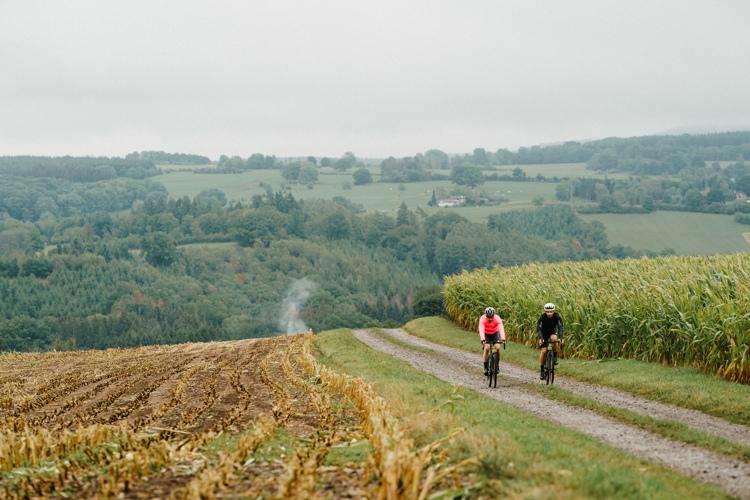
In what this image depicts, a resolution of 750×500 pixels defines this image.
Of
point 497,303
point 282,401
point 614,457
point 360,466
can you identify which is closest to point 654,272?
point 497,303

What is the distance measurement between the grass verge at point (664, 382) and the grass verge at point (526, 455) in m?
4.88

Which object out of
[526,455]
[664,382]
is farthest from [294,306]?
[526,455]

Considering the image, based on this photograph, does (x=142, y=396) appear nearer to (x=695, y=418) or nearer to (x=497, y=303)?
(x=695, y=418)

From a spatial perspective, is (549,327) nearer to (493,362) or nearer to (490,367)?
(493,362)

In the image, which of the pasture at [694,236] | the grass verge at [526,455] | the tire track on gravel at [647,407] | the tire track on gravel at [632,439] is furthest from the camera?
the pasture at [694,236]

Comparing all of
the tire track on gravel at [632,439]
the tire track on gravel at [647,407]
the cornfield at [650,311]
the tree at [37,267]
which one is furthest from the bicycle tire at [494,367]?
the tree at [37,267]

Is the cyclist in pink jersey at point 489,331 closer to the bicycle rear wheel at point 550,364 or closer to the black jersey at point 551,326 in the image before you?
the black jersey at point 551,326

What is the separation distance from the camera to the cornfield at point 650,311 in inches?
1019

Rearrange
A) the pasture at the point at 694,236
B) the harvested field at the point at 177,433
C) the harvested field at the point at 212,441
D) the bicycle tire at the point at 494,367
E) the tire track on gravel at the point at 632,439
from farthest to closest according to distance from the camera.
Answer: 1. the pasture at the point at 694,236
2. the bicycle tire at the point at 494,367
3. the tire track on gravel at the point at 632,439
4. the harvested field at the point at 177,433
5. the harvested field at the point at 212,441

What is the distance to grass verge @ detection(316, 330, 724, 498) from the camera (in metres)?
10.8

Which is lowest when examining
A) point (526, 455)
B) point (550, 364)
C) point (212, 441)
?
point (550, 364)

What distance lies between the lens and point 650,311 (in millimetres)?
30438

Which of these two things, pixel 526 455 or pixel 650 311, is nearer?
pixel 526 455

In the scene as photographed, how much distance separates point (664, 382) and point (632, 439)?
8.31 m
